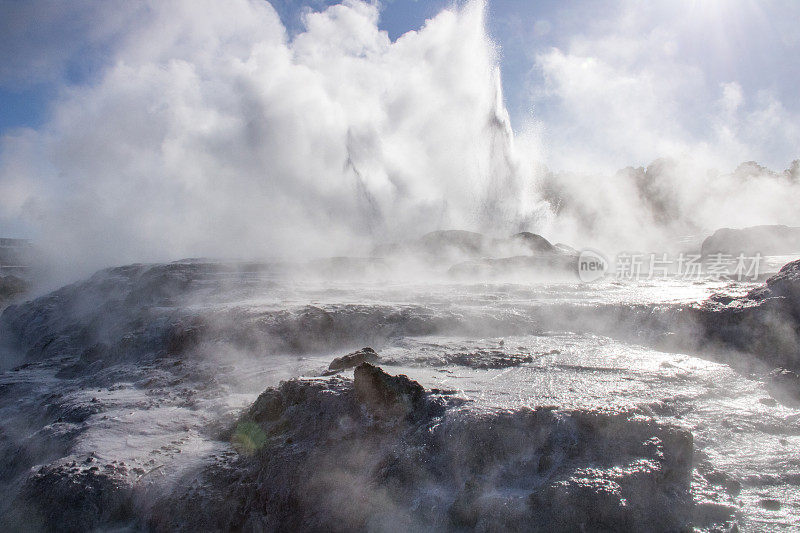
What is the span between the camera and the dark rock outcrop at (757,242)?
44.3ft

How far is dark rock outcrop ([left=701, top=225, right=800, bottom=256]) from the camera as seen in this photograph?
44.3ft

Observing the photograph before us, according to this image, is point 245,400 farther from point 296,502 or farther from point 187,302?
point 187,302

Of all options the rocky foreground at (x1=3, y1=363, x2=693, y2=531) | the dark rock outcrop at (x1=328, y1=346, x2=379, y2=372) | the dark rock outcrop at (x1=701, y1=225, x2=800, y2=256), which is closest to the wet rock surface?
the rocky foreground at (x1=3, y1=363, x2=693, y2=531)

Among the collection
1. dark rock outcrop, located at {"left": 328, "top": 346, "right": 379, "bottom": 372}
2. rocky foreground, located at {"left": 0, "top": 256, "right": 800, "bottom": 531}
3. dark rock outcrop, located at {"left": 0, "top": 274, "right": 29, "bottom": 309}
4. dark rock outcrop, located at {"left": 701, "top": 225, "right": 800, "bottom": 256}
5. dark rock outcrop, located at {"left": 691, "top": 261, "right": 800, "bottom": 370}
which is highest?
dark rock outcrop, located at {"left": 701, "top": 225, "right": 800, "bottom": 256}

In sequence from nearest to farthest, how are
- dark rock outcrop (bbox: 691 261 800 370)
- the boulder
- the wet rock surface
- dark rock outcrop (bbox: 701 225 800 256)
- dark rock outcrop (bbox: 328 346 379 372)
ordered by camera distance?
1. the wet rock surface
2. the boulder
3. dark rock outcrop (bbox: 328 346 379 372)
4. dark rock outcrop (bbox: 691 261 800 370)
5. dark rock outcrop (bbox: 701 225 800 256)

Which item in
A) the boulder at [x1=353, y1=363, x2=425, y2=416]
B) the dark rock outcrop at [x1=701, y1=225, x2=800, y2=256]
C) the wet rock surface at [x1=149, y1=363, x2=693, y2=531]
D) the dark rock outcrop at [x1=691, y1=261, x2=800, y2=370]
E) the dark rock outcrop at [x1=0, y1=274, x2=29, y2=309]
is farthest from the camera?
the dark rock outcrop at [x1=0, y1=274, x2=29, y2=309]

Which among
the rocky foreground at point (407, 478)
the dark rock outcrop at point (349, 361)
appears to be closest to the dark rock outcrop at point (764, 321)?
the rocky foreground at point (407, 478)

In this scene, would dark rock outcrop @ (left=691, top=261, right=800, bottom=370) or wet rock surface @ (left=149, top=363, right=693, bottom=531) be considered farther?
dark rock outcrop @ (left=691, top=261, right=800, bottom=370)

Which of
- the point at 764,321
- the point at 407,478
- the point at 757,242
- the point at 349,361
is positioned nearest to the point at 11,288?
the point at 349,361

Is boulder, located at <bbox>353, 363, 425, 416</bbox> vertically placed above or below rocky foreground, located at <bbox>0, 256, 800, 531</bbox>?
above

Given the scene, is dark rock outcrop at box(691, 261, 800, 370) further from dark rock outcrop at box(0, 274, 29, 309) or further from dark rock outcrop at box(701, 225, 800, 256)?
dark rock outcrop at box(0, 274, 29, 309)

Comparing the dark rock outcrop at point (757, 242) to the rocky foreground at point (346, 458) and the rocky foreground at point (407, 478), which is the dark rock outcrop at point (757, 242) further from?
the rocky foreground at point (407, 478)

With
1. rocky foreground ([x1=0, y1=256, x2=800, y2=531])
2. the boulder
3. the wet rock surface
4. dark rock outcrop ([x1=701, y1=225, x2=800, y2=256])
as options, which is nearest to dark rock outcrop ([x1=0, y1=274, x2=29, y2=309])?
rocky foreground ([x1=0, y1=256, x2=800, y2=531])

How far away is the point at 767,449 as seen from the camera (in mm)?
2850
